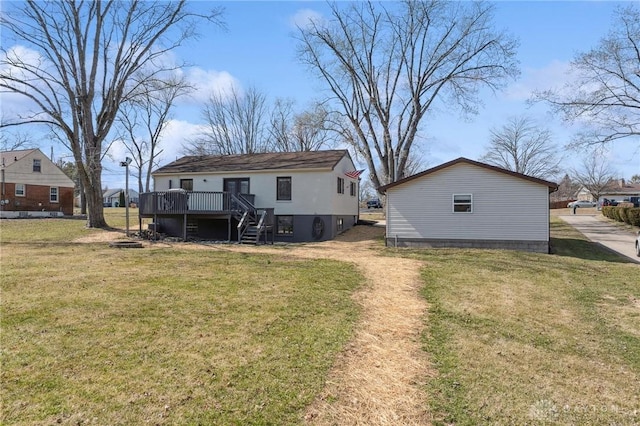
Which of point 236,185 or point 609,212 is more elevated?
point 236,185

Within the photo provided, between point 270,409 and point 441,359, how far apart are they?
2.60 metres

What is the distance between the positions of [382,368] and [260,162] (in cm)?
1923

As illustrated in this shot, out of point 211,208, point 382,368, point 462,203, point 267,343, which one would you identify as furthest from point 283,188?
point 382,368

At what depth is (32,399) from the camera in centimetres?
384

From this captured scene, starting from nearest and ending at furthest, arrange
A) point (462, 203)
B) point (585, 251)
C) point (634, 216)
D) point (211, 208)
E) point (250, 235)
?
point (585, 251) < point (462, 203) < point (250, 235) < point (211, 208) < point (634, 216)

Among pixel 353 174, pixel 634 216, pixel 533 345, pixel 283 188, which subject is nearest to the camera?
pixel 533 345

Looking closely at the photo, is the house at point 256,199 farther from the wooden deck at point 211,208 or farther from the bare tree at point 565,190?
the bare tree at point 565,190

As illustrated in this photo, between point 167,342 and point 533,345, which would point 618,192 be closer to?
point 533,345

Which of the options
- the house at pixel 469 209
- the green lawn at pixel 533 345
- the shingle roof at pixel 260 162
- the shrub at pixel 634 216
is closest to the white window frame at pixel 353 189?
the shingle roof at pixel 260 162

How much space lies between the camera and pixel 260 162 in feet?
75.9

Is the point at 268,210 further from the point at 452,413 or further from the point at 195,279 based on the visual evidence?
the point at 452,413

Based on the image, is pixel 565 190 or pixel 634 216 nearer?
pixel 634 216

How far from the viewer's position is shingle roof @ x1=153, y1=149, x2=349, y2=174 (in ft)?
71.2

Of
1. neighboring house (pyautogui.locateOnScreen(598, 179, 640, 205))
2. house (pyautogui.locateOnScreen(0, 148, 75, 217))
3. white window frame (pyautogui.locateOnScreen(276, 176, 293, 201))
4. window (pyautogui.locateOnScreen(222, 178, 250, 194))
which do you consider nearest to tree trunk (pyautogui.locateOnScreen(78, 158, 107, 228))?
window (pyautogui.locateOnScreen(222, 178, 250, 194))
